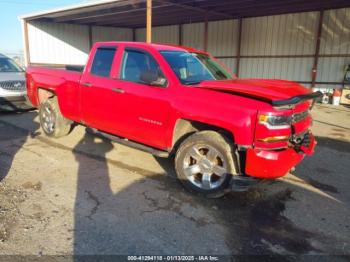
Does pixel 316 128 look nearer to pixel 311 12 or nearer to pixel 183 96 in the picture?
pixel 183 96

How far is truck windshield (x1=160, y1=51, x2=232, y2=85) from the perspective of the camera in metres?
4.30

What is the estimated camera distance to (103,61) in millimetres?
5199

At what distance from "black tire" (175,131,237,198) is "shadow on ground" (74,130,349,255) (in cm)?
14

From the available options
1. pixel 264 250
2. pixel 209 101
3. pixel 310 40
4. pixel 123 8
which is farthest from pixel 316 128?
pixel 123 8

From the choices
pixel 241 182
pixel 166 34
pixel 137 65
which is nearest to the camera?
pixel 241 182

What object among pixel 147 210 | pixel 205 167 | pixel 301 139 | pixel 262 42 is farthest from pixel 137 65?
pixel 262 42

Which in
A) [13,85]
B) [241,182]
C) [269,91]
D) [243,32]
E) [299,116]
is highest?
[243,32]

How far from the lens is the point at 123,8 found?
47.9 feet

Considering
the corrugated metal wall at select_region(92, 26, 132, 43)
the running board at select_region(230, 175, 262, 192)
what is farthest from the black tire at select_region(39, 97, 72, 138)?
the corrugated metal wall at select_region(92, 26, 132, 43)

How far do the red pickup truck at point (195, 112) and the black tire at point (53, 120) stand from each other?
85cm

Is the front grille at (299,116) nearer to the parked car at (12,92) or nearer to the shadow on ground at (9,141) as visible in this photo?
the shadow on ground at (9,141)

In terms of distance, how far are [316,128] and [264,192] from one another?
5.21 meters

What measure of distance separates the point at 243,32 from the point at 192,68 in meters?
13.4

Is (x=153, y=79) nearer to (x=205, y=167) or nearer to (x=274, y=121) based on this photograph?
(x=205, y=167)
